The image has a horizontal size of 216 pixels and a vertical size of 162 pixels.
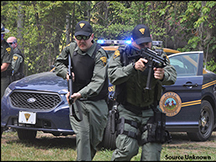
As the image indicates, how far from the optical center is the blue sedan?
5566mm

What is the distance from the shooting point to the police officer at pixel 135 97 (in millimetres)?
3762

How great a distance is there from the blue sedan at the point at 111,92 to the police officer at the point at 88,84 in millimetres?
1097

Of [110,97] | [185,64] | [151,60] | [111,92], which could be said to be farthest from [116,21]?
[151,60]

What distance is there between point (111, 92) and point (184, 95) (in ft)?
4.89

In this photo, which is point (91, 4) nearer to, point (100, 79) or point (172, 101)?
point (172, 101)

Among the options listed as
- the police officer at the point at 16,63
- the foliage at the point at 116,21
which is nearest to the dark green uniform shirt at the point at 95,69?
the police officer at the point at 16,63

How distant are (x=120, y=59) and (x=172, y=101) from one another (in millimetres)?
2817

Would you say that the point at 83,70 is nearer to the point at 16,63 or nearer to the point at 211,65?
the point at 16,63

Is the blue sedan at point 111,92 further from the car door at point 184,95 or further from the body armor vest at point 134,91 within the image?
the body armor vest at point 134,91

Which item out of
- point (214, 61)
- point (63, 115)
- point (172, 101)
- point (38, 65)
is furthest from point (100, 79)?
point (38, 65)

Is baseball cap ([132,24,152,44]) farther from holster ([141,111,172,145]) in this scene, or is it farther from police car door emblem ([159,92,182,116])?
police car door emblem ([159,92,182,116])

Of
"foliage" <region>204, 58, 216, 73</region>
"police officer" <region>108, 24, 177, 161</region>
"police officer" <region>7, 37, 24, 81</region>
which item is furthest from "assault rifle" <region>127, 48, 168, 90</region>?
"foliage" <region>204, 58, 216, 73</region>

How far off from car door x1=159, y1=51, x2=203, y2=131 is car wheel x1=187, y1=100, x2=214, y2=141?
0.91 ft

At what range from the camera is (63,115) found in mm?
5543
